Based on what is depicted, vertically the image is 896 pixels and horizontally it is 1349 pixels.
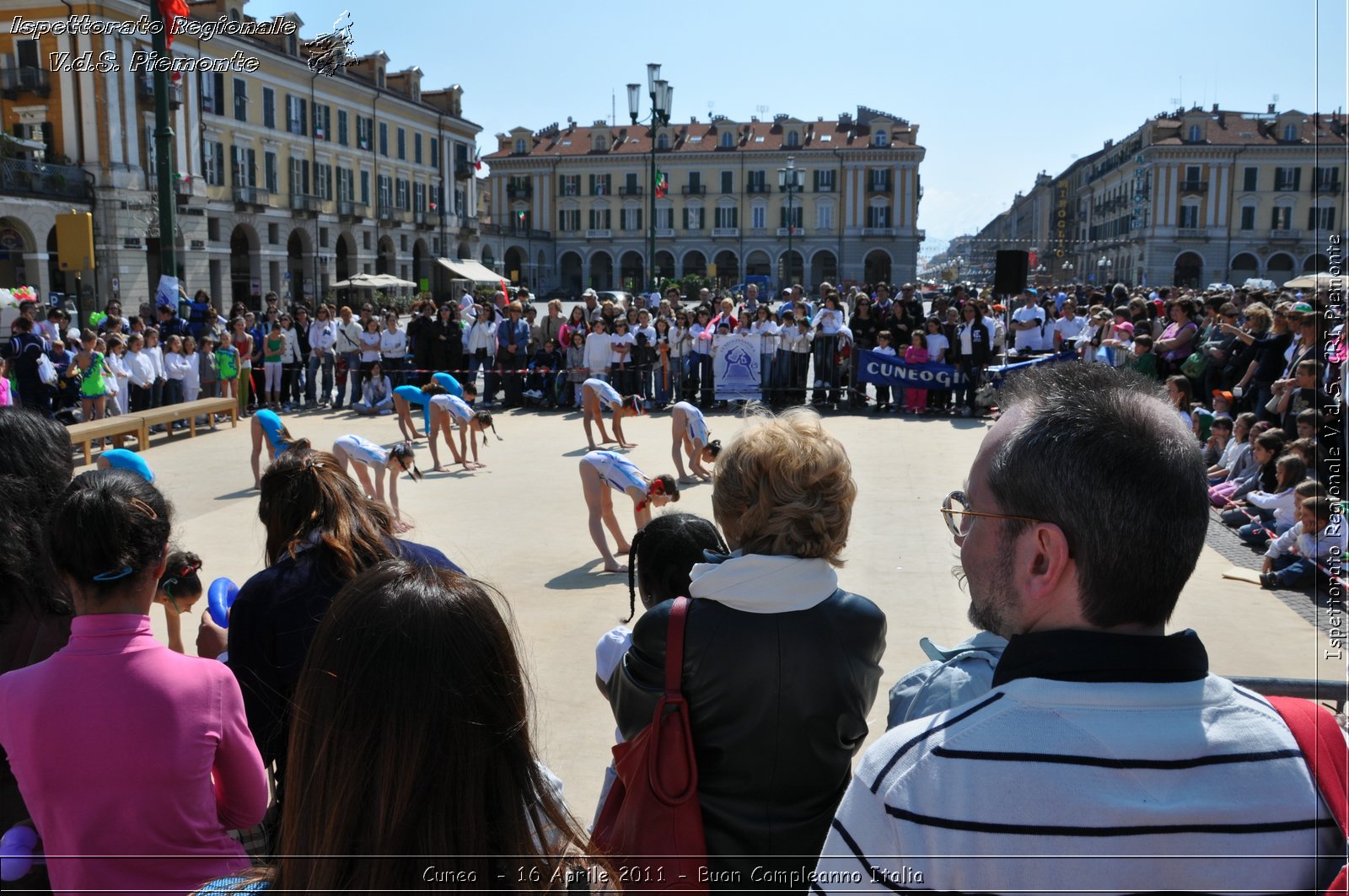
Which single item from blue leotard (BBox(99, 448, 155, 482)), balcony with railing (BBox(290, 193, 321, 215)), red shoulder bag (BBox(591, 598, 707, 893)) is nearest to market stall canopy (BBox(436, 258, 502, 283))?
balcony with railing (BBox(290, 193, 321, 215))

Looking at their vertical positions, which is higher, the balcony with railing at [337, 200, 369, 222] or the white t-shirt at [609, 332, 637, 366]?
the balcony with railing at [337, 200, 369, 222]

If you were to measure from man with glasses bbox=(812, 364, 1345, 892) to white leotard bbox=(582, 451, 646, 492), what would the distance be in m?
6.49

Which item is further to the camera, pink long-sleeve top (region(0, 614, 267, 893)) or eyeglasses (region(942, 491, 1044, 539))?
pink long-sleeve top (region(0, 614, 267, 893))

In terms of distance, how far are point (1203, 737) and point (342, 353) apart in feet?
62.8

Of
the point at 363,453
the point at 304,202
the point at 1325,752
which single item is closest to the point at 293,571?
the point at 1325,752

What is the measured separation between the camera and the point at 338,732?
4.80 ft

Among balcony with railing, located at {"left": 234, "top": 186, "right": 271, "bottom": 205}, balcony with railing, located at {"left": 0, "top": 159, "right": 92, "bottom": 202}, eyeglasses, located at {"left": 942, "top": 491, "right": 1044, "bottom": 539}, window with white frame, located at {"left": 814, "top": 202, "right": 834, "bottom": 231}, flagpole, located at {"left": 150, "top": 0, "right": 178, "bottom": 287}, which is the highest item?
window with white frame, located at {"left": 814, "top": 202, "right": 834, "bottom": 231}

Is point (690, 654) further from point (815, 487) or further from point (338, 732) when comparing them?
point (338, 732)

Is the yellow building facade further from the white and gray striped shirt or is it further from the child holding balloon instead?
the white and gray striped shirt

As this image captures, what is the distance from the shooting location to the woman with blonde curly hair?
2.48m

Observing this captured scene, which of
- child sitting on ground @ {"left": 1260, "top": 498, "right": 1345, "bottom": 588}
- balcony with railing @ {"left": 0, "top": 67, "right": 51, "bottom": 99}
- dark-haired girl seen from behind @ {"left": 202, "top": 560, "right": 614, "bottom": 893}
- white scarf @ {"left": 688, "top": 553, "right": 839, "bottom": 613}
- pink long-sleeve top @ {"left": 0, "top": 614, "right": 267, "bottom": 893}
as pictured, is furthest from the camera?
balcony with railing @ {"left": 0, "top": 67, "right": 51, "bottom": 99}

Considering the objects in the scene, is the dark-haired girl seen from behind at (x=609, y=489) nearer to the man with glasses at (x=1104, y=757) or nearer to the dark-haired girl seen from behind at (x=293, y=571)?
the dark-haired girl seen from behind at (x=293, y=571)

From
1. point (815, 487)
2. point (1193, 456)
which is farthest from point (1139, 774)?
point (815, 487)

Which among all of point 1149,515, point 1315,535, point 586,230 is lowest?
point 1315,535
